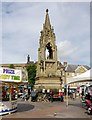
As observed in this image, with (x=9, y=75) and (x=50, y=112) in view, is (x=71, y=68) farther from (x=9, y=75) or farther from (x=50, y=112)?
(x=9, y=75)

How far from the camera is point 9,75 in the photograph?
65.9ft

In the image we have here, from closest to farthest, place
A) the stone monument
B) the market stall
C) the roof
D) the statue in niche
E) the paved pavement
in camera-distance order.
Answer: the paved pavement < the market stall < the stone monument < the statue in niche < the roof

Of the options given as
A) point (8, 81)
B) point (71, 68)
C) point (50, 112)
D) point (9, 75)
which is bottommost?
point (50, 112)

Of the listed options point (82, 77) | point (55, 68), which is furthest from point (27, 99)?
point (82, 77)

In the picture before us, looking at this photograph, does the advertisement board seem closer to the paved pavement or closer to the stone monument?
the paved pavement

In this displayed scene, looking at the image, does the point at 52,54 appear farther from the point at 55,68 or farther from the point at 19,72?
the point at 19,72

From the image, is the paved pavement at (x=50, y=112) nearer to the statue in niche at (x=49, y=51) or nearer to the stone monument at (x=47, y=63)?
the stone monument at (x=47, y=63)

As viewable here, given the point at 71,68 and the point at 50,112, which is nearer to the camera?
the point at 50,112

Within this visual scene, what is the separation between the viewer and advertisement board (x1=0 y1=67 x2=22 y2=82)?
19.7 metres

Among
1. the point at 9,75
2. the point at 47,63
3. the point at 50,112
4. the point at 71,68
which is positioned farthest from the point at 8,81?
the point at 71,68

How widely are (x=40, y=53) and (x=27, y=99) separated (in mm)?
7589

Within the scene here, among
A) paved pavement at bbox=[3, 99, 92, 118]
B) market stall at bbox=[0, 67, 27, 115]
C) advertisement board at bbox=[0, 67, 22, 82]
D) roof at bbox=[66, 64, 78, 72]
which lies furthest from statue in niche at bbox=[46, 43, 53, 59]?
roof at bbox=[66, 64, 78, 72]

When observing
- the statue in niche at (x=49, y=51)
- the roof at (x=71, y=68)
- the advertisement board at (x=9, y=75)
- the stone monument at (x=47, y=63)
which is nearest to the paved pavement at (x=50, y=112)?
the advertisement board at (x=9, y=75)

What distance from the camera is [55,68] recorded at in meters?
42.4
